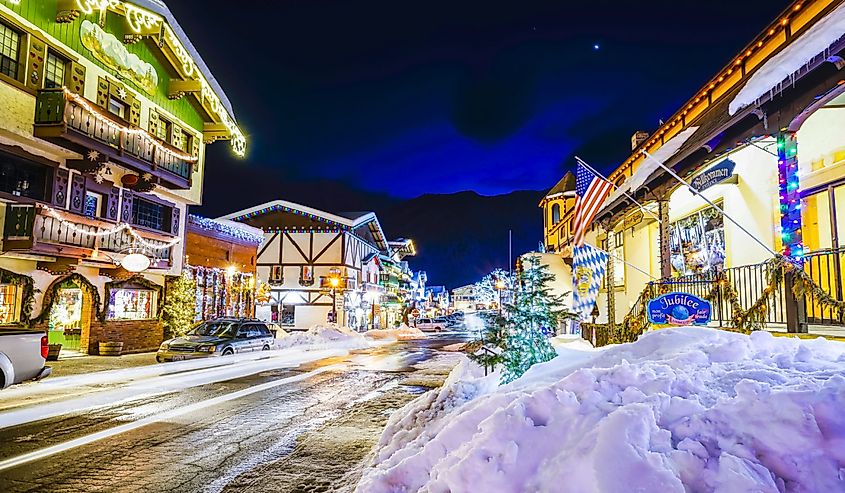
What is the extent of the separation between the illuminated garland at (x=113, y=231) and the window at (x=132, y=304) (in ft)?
8.03

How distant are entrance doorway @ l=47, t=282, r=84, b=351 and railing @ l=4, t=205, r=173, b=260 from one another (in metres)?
3.55

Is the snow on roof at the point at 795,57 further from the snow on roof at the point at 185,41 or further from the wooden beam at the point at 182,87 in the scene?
the wooden beam at the point at 182,87

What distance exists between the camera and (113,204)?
68.0 ft

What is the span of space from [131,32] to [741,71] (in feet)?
71.7

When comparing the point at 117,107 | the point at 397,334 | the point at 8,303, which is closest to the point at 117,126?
the point at 117,107

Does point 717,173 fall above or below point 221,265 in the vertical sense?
above

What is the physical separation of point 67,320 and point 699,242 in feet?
82.4

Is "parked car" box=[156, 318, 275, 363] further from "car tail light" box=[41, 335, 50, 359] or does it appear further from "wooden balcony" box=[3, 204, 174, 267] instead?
"car tail light" box=[41, 335, 50, 359]

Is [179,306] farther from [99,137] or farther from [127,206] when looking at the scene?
[99,137]

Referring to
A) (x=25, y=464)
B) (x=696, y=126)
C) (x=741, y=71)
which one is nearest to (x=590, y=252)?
(x=696, y=126)

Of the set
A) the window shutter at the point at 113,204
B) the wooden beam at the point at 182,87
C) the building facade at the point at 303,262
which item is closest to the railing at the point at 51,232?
the window shutter at the point at 113,204

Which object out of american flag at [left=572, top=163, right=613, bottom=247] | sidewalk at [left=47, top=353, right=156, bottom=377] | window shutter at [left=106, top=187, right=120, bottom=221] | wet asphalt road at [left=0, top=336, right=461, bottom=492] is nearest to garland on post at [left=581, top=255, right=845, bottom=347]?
american flag at [left=572, top=163, right=613, bottom=247]

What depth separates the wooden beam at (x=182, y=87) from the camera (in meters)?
24.2

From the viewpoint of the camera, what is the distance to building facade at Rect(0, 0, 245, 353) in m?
16.6
